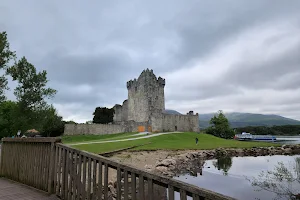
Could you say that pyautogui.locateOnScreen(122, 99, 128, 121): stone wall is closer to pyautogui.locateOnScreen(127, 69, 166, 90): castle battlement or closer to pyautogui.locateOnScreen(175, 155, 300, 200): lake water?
pyautogui.locateOnScreen(127, 69, 166, 90): castle battlement

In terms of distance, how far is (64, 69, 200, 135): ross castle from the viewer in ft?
172

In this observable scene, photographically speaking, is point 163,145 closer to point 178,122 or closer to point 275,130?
point 178,122

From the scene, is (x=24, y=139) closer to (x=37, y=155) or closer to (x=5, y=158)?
(x=37, y=155)

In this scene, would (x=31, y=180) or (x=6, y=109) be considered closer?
(x=31, y=180)

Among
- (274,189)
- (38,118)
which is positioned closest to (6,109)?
(38,118)

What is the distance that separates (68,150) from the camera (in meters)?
5.57

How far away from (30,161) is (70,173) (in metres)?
2.25

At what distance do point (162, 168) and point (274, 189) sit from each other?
278 inches

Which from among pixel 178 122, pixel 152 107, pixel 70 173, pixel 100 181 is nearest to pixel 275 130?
pixel 178 122

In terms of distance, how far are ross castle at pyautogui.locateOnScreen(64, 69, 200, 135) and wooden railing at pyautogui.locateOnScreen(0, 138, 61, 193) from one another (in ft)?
145

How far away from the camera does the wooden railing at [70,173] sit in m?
3.62

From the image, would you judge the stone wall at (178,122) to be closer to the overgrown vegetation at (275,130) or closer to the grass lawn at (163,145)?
the grass lawn at (163,145)

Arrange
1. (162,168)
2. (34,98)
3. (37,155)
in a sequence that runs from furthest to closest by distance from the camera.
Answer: (34,98) < (162,168) < (37,155)

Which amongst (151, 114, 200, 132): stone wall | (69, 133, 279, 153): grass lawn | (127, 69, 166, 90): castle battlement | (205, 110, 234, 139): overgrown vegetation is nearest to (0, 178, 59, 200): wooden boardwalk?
(69, 133, 279, 153): grass lawn
